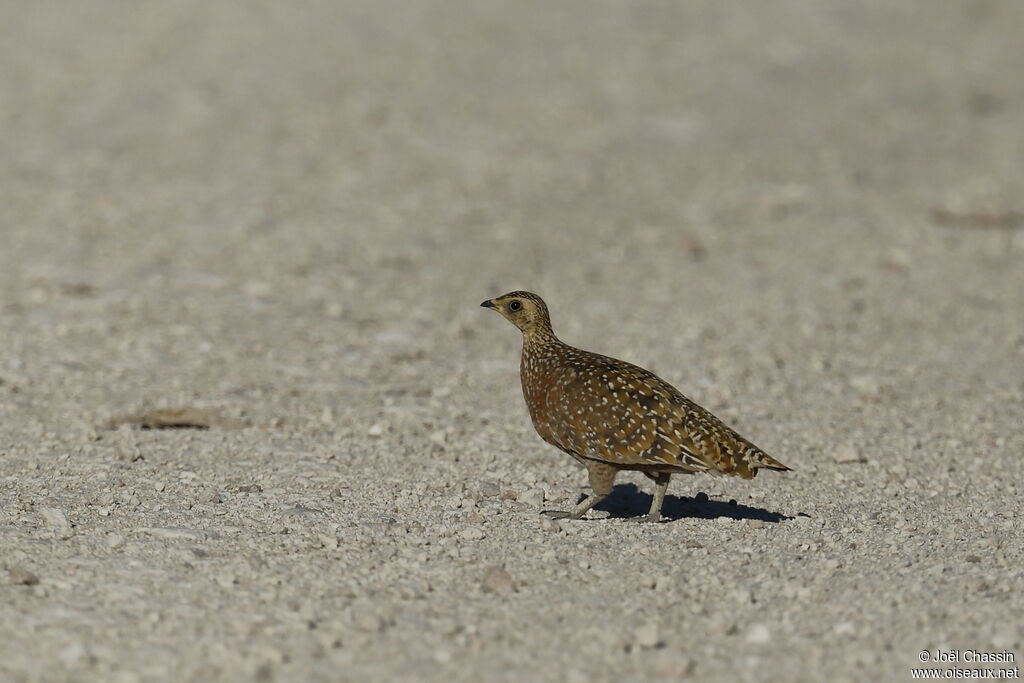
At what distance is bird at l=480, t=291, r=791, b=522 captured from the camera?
7.50 meters

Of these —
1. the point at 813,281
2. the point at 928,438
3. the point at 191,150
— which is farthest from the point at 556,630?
the point at 191,150

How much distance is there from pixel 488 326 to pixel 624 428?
5.81 metres

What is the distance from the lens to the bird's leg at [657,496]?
785 centimetres

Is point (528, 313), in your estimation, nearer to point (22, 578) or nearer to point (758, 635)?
point (758, 635)

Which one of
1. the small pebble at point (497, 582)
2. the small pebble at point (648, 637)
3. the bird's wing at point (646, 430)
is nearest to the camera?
the small pebble at point (648, 637)

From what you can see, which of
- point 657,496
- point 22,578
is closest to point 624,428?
point 657,496

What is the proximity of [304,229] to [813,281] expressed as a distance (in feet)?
18.5

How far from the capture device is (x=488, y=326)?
13.3 meters

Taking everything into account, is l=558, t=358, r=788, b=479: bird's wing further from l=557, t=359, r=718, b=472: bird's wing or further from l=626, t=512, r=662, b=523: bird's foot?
l=626, t=512, r=662, b=523: bird's foot

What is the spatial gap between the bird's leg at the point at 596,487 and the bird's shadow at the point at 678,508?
28cm

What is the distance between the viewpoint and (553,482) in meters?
8.75

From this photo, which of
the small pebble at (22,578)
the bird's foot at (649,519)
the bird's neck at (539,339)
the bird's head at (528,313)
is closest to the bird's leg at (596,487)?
the bird's foot at (649,519)

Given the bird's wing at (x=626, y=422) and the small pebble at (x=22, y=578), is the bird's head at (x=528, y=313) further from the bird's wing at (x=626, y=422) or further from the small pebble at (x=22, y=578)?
the small pebble at (x=22, y=578)

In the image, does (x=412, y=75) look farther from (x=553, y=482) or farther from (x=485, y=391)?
(x=553, y=482)
